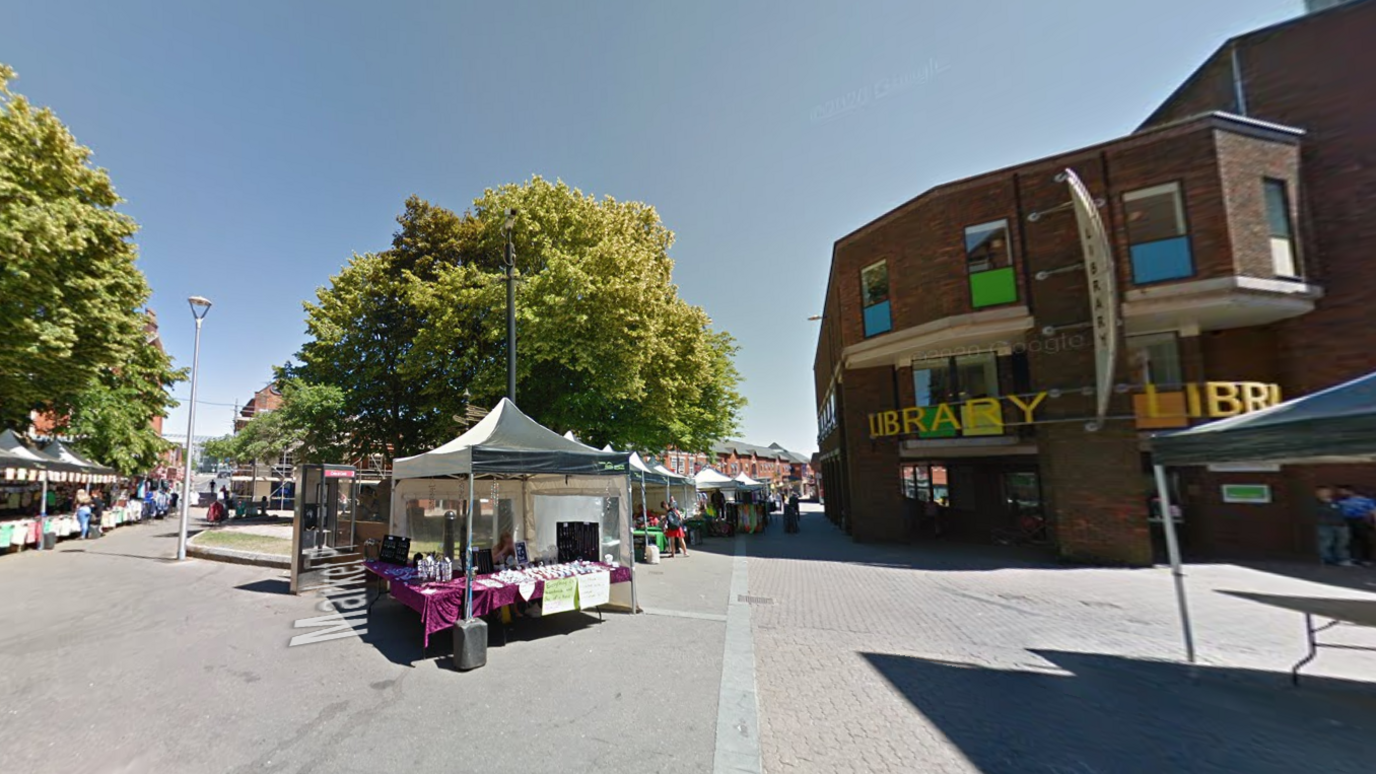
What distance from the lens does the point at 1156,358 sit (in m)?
13.4

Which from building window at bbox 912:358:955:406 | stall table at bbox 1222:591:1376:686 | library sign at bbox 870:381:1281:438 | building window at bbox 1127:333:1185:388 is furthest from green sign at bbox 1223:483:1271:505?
stall table at bbox 1222:591:1376:686

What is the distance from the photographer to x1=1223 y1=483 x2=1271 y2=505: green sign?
42.0 feet

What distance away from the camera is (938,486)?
67.5 feet

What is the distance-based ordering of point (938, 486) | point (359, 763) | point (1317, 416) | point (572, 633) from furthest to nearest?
point (938, 486)
point (572, 633)
point (1317, 416)
point (359, 763)

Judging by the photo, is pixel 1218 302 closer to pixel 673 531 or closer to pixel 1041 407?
pixel 1041 407

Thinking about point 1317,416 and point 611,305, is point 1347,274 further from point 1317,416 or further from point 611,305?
point 611,305

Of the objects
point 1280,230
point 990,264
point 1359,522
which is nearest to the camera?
point 1359,522

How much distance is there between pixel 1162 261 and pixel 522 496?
1512 cm

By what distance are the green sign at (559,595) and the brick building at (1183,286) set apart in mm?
11357

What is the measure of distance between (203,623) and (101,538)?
1853 cm

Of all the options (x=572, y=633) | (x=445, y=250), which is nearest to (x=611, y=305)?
(x=445, y=250)

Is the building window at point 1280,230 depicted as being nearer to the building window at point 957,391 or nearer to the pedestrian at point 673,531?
the building window at point 957,391

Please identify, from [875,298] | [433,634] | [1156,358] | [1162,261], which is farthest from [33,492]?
[1156,358]

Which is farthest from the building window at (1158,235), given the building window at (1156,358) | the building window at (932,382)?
the building window at (932,382)
